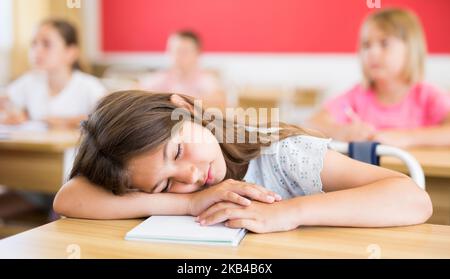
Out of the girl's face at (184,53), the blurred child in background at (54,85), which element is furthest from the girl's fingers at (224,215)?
the girl's face at (184,53)

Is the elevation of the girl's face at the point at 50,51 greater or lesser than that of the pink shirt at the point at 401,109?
greater

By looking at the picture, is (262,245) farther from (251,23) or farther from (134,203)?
(251,23)

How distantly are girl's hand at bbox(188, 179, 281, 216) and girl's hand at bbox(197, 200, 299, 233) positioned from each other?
0.01 m

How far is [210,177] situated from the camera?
0.98 metres

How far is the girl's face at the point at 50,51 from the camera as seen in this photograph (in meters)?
2.64

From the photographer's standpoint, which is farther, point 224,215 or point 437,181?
point 437,181

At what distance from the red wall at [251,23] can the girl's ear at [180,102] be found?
3.78m

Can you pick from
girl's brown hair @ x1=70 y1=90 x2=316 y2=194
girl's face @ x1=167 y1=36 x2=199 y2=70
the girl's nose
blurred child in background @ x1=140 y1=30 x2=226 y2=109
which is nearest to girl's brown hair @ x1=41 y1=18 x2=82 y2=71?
blurred child in background @ x1=140 y1=30 x2=226 y2=109

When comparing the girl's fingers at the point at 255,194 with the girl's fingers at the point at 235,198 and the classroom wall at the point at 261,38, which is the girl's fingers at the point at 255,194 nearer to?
the girl's fingers at the point at 235,198

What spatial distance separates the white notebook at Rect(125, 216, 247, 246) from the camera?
75 cm

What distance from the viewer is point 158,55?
5711 mm

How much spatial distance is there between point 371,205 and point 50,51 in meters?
2.21

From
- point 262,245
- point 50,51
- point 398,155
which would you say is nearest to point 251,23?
point 50,51
